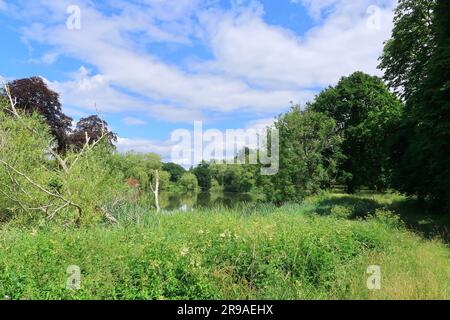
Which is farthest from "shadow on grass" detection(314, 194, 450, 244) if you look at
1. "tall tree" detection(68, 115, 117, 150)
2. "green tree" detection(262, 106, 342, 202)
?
"tall tree" detection(68, 115, 117, 150)

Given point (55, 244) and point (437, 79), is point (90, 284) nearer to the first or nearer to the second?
point (55, 244)

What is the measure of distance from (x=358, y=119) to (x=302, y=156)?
13.5 m

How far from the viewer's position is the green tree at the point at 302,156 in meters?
27.4

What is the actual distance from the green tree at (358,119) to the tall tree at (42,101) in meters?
21.9

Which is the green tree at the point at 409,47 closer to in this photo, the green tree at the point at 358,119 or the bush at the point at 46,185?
the green tree at the point at 358,119

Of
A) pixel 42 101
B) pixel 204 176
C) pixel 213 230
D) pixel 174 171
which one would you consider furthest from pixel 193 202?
pixel 204 176

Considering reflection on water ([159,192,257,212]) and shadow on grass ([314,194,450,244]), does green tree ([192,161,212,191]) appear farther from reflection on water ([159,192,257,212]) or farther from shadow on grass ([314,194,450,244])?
shadow on grass ([314,194,450,244])

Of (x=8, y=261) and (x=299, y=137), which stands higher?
(x=299, y=137)

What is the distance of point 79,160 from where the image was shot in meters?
12.7

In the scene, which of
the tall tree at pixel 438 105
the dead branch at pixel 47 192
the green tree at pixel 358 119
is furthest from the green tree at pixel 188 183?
the dead branch at pixel 47 192

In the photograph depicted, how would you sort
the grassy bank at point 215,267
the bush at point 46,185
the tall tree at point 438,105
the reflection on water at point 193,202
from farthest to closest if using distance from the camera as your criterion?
1. the reflection on water at point 193,202
2. the tall tree at point 438,105
3. the bush at point 46,185
4. the grassy bank at point 215,267

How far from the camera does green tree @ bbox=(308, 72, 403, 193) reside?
36938mm

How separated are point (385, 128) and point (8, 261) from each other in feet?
80.6

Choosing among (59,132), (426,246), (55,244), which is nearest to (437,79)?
(426,246)
